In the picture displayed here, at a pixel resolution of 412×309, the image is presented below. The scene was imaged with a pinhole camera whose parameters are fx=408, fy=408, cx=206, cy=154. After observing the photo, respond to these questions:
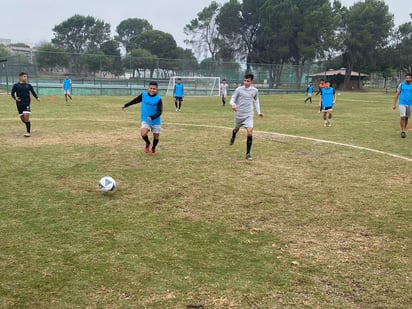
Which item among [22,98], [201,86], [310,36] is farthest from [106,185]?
[310,36]

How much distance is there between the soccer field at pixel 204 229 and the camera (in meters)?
3.71

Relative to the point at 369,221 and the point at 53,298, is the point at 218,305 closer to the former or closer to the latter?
the point at 53,298

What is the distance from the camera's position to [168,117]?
19.6 metres

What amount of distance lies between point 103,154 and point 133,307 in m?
7.05

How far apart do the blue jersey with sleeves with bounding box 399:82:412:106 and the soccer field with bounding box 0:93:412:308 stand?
10.4 ft

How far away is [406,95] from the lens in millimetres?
13086

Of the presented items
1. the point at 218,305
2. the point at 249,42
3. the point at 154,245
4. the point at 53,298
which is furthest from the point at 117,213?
the point at 249,42

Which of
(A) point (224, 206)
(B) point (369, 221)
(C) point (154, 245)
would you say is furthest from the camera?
(A) point (224, 206)

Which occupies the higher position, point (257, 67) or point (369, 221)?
point (257, 67)

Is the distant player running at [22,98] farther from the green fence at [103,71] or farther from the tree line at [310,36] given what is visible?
the tree line at [310,36]

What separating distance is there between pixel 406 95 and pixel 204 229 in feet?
34.6

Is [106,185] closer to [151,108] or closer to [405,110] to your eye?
[151,108]

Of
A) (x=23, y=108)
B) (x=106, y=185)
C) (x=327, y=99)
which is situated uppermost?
(x=327, y=99)

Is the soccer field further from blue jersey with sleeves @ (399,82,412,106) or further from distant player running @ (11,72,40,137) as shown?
blue jersey with sleeves @ (399,82,412,106)
